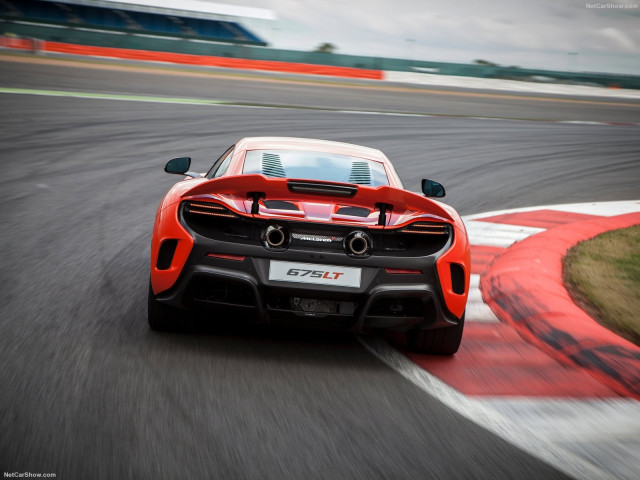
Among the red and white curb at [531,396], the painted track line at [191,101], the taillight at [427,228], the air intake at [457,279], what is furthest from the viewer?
the painted track line at [191,101]

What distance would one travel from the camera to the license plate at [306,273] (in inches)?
142

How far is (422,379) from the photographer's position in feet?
12.3

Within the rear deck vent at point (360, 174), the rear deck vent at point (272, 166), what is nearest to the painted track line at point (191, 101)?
the rear deck vent at point (272, 166)

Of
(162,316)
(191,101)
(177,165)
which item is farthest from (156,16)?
(162,316)

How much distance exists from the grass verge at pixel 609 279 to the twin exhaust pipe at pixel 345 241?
193 cm

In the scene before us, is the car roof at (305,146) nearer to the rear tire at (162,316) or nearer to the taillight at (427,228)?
the taillight at (427,228)

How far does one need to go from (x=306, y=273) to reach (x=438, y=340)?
922 mm

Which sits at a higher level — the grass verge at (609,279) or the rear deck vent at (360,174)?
the rear deck vent at (360,174)

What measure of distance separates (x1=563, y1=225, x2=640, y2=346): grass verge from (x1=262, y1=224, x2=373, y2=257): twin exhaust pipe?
1933 mm

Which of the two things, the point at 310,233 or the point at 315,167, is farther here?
the point at 315,167

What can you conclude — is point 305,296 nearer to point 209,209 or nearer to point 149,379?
point 209,209

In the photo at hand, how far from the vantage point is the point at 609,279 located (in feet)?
18.9

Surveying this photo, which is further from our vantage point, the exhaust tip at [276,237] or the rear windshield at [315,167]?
the rear windshield at [315,167]

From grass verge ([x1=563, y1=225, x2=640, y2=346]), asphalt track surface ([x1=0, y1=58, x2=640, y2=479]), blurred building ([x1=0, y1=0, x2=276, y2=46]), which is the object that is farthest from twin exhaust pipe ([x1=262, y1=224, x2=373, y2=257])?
blurred building ([x1=0, y1=0, x2=276, y2=46])
